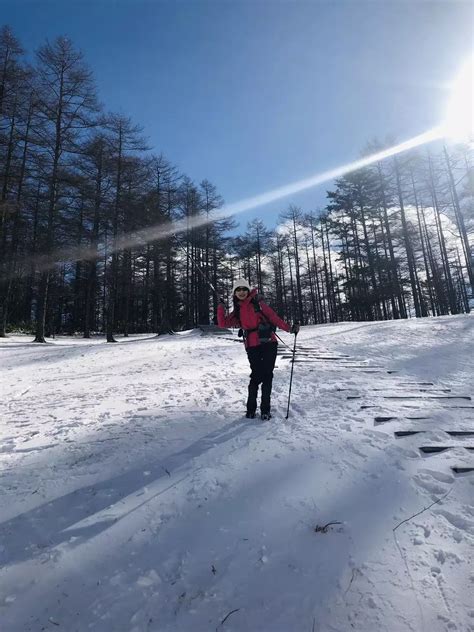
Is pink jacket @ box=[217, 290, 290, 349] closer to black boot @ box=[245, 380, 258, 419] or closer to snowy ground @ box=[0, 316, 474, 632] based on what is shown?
black boot @ box=[245, 380, 258, 419]

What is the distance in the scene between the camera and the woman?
196 inches

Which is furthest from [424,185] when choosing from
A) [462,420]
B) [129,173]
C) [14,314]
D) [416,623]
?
[14,314]

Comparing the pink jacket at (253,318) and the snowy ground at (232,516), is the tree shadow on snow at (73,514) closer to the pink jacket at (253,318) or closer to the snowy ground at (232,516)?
the snowy ground at (232,516)

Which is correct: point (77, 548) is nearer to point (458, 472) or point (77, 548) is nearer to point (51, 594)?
point (51, 594)

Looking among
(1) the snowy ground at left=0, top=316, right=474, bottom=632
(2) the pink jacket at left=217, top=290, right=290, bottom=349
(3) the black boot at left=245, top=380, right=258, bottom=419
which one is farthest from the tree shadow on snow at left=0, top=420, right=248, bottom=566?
(2) the pink jacket at left=217, top=290, right=290, bottom=349

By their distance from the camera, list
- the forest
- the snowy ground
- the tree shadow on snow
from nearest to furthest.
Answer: the snowy ground
the tree shadow on snow
the forest

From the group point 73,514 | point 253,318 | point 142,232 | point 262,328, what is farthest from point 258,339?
point 142,232

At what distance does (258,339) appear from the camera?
498 cm

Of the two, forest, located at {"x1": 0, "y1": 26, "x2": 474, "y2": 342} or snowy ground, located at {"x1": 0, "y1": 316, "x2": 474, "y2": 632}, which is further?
forest, located at {"x1": 0, "y1": 26, "x2": 474, "y2": 342}

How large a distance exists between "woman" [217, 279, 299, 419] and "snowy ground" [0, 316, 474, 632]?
0.39 meters

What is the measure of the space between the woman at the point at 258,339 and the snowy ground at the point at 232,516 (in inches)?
15.3

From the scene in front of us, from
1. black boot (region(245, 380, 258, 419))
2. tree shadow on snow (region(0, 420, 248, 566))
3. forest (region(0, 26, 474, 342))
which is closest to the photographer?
tree shadow on snow (region(0, 420, 248, 566))

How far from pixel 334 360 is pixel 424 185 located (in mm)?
22738

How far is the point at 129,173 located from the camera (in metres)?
19.8
